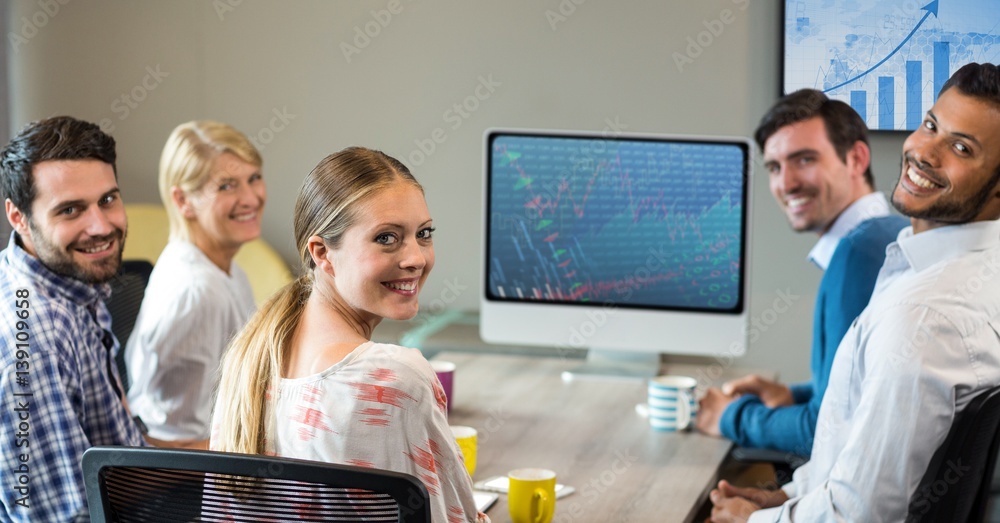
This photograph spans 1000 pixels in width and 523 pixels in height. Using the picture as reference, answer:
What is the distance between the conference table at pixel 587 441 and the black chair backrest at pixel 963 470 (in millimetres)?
368

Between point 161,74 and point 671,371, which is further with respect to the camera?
point 161,74

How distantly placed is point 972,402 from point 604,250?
1114 mm

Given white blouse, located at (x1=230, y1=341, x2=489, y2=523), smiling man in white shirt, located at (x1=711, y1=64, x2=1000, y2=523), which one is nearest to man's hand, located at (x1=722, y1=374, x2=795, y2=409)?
smiling man in white shirt, located at (x1=711, y1=64, x2=1000, y2=523)

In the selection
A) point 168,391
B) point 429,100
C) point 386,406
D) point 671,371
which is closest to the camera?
point 386,406

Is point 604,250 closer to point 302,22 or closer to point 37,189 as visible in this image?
point 37,189

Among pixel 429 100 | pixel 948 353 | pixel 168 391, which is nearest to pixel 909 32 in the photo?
pixel 429 100

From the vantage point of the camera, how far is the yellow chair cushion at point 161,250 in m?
3.33

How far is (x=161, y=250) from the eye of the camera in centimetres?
334

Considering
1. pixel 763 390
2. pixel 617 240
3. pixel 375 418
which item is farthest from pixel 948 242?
pixel 375 418

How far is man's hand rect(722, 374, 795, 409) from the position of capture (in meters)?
2.30

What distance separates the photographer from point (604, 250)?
7.95 ft

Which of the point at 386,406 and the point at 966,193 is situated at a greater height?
the point at 966,193

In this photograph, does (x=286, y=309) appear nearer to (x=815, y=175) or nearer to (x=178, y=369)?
(x=178, y=369)

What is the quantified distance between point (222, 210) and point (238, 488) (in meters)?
1.47
